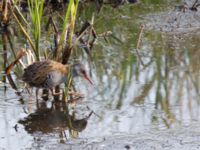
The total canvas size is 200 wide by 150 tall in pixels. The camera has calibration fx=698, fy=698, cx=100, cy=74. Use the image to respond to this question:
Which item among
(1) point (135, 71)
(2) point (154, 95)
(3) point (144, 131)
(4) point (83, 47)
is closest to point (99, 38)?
(4) point (83, 47)

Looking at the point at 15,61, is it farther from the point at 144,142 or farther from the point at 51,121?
the point at 144,142

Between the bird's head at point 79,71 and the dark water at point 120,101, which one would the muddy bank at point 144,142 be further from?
the bird's head at point 79,71

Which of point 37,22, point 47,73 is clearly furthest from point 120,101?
point 37,22

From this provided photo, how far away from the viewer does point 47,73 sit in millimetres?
7523

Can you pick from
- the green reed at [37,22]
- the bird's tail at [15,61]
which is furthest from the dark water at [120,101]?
the green reed at [37,22]

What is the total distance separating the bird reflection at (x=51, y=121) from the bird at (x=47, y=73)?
0.32 m

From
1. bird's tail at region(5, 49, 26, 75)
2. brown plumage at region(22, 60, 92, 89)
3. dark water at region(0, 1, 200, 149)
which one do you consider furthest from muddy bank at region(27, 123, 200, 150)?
bird's tail at region(5, 49, 26, 75)

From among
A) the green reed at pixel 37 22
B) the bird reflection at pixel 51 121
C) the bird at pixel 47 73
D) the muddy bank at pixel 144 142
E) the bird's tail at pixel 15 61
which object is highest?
the green reed at pixel 37 22

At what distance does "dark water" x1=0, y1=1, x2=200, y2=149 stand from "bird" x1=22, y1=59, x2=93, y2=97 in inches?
7.8

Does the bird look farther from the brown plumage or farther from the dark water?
the dark water

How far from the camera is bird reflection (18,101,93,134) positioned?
6699 millimetres

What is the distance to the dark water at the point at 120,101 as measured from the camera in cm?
647

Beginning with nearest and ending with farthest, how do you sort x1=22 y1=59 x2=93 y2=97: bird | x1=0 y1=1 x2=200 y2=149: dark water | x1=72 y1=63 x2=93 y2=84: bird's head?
x1=0 y1=1 x2=200 y2=149: dark water < x1=22 y1=59 x2=93 y2=97: bird < x1=72 y1=63 x2=93 y2=84: bird's head

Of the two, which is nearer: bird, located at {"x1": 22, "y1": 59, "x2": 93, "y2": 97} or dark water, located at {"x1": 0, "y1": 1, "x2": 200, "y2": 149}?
dark water, located at {"x1": 0, "y1": 1, "x2": 200, "y2": 149}
